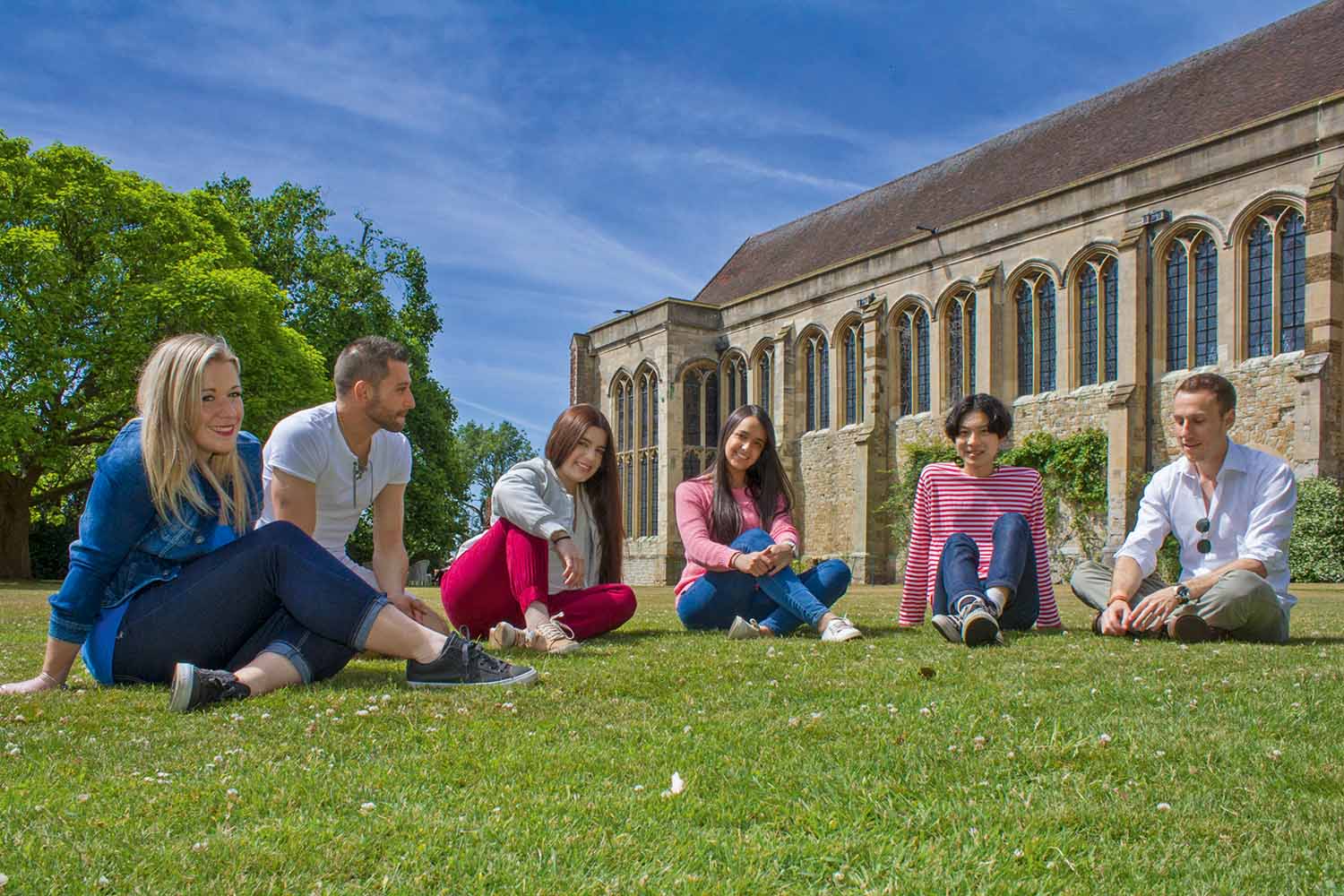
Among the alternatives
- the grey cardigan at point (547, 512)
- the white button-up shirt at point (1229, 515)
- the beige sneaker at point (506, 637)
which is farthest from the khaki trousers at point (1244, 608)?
the beige sneaker at point (506, 637)

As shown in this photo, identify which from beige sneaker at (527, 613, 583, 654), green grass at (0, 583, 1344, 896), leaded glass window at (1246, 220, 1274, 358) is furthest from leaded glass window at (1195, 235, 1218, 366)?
beige sneaker at (527, 613, 583, 654)

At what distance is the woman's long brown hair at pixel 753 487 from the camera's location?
664 cm

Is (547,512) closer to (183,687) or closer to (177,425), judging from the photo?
(177,425)

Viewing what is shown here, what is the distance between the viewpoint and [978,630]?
548cm

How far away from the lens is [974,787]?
2637 mm

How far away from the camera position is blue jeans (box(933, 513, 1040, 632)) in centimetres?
586

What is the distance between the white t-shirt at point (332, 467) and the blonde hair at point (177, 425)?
89 centimetres

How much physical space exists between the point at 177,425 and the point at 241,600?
69 centimetres

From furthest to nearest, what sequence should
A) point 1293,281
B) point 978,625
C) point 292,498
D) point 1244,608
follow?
point 1293,281, point 1244,608, point 978,625, point 292,498

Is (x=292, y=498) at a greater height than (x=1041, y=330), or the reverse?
(x=1041, y=330)

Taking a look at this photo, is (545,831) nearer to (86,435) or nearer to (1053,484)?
(1053,484)

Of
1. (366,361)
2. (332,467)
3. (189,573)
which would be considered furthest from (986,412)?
(189,573)

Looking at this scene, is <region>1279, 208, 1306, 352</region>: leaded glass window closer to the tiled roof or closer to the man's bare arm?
the tiled roof

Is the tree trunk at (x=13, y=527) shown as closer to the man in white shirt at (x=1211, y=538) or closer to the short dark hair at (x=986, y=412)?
the short dark hair at (x=986, y=412)
